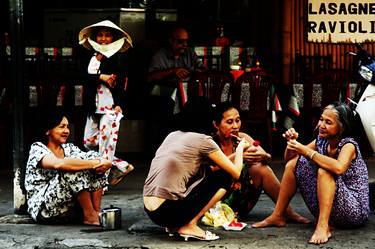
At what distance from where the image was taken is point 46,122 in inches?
278

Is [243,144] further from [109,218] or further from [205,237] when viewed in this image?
[109,218]

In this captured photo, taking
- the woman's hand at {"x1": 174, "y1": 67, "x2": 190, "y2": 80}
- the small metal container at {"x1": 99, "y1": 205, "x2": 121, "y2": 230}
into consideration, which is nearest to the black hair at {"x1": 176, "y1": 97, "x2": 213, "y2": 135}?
the small metal container at {"x1": 99, "y1": 205, "x2": 121, "y2": 230}

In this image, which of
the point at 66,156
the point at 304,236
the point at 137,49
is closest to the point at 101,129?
the point at 66,156

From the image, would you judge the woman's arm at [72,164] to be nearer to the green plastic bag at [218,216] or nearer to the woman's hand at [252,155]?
the green plastic bag at [218,216]

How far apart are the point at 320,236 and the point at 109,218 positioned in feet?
5.49

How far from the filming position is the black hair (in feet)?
20.9

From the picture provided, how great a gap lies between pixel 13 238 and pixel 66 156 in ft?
2.82

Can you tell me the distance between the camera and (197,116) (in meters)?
6.38

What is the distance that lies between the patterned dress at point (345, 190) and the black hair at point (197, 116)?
82 cm

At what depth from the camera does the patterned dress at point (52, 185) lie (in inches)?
270

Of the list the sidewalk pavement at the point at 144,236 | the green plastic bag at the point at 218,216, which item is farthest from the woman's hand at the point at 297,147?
the green plastic bag at the point at 218,216

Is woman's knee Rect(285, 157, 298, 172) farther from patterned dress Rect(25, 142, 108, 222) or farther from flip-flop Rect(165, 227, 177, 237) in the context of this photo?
patterned dress Rect(25, 142, 108, 222)

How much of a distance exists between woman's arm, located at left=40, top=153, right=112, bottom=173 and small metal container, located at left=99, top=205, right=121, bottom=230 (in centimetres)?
33

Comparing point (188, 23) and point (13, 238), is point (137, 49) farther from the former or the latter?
point (13, 238)
